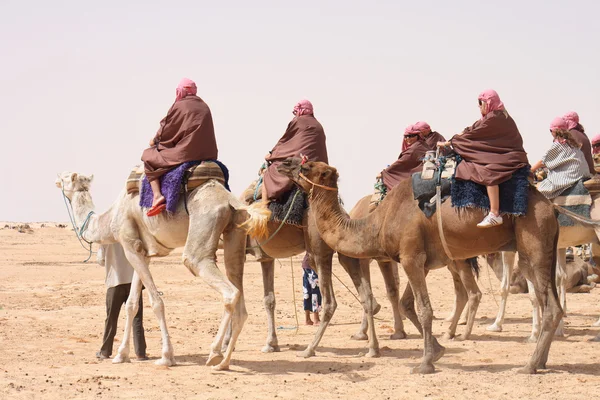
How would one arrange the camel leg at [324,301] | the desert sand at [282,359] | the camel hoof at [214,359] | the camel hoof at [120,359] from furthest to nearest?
the camel leg at [324,301], the camel hoof at [120,359], the camel hoof at [214,359], the desert sand at [282,359]

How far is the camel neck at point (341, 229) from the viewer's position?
34.6 ft

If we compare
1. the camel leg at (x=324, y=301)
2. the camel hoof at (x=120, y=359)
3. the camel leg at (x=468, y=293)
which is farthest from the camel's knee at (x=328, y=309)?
the camel hoof at (x=120, y=359)

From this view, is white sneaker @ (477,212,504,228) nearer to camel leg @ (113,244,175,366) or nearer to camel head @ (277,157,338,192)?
camel head @ (277,157,338,192)

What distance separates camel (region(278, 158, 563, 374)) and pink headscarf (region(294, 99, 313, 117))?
144 centimetres

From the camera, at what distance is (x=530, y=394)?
8891mm

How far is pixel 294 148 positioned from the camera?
11695 millimetres

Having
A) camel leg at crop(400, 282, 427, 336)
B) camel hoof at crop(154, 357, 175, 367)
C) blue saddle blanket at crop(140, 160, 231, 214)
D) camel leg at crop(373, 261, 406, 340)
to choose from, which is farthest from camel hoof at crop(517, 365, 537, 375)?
blue saddle blanket at crop(140, 160, 231, 214)

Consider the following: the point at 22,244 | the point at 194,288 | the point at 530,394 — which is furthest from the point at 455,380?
the point at 22,244

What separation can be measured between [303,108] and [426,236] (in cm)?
289

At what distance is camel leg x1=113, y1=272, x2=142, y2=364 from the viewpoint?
10969 mm

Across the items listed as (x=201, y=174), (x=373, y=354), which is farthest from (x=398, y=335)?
(x=201, y=174)

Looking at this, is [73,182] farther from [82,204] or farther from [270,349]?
[270,349]

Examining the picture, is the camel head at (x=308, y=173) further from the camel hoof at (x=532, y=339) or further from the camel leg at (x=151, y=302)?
the camel hoof at (x=532, y=339)

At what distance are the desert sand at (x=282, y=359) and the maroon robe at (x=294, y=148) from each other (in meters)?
2.24
